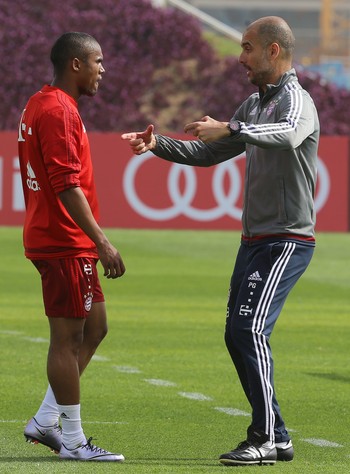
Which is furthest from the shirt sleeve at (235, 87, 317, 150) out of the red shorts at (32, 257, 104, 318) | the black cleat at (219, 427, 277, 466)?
the black cleat at (219, 427, 277, 466)

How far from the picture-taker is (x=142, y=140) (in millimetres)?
8820

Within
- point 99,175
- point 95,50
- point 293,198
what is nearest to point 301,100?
point 293,198

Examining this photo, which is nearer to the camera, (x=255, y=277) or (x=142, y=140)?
(x=255, y=277)

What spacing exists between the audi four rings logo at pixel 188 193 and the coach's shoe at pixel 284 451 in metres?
26.6

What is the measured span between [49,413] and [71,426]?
39 cm

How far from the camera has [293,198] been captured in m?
8.48

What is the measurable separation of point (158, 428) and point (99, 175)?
25.9 m

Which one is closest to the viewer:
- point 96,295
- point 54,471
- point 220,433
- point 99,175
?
point 54,471

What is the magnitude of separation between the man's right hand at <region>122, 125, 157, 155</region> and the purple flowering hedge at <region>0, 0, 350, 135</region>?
39646 millimetres

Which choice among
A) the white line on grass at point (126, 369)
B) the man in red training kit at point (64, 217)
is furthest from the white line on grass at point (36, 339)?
the man in red training kit at point (64, 217)

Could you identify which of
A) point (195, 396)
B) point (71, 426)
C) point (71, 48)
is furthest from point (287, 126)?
point (195, 396)

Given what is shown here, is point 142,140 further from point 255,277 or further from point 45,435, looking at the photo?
point 45,435

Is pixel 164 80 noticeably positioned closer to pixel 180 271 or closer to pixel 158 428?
pixel 180 271

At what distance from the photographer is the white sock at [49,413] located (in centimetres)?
877
